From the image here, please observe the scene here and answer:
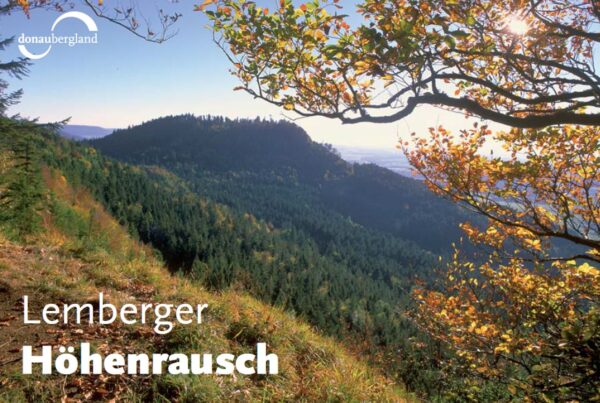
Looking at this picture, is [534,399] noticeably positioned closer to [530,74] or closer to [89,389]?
[530,74]

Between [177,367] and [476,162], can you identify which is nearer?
[177,367]

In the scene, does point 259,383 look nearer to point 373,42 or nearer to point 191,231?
point 373,42

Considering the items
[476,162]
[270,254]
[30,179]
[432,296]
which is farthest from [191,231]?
[476,162]

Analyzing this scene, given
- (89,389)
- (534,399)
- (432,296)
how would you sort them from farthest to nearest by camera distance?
(432,296) < (89,389) < (534,399)

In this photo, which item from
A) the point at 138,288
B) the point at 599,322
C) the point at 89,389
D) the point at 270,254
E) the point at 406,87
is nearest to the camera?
the point at 599,322

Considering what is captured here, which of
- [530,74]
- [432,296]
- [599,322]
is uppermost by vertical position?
[530,74]

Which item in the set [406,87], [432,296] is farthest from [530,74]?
[432,296]

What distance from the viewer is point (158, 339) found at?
532 centimetres

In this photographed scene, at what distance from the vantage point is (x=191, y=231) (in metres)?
90.1

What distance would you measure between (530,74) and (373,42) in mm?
2689

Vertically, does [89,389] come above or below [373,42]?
below

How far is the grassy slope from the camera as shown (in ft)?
13.8

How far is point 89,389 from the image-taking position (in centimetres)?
418

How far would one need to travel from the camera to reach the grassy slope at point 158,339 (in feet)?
13.8
